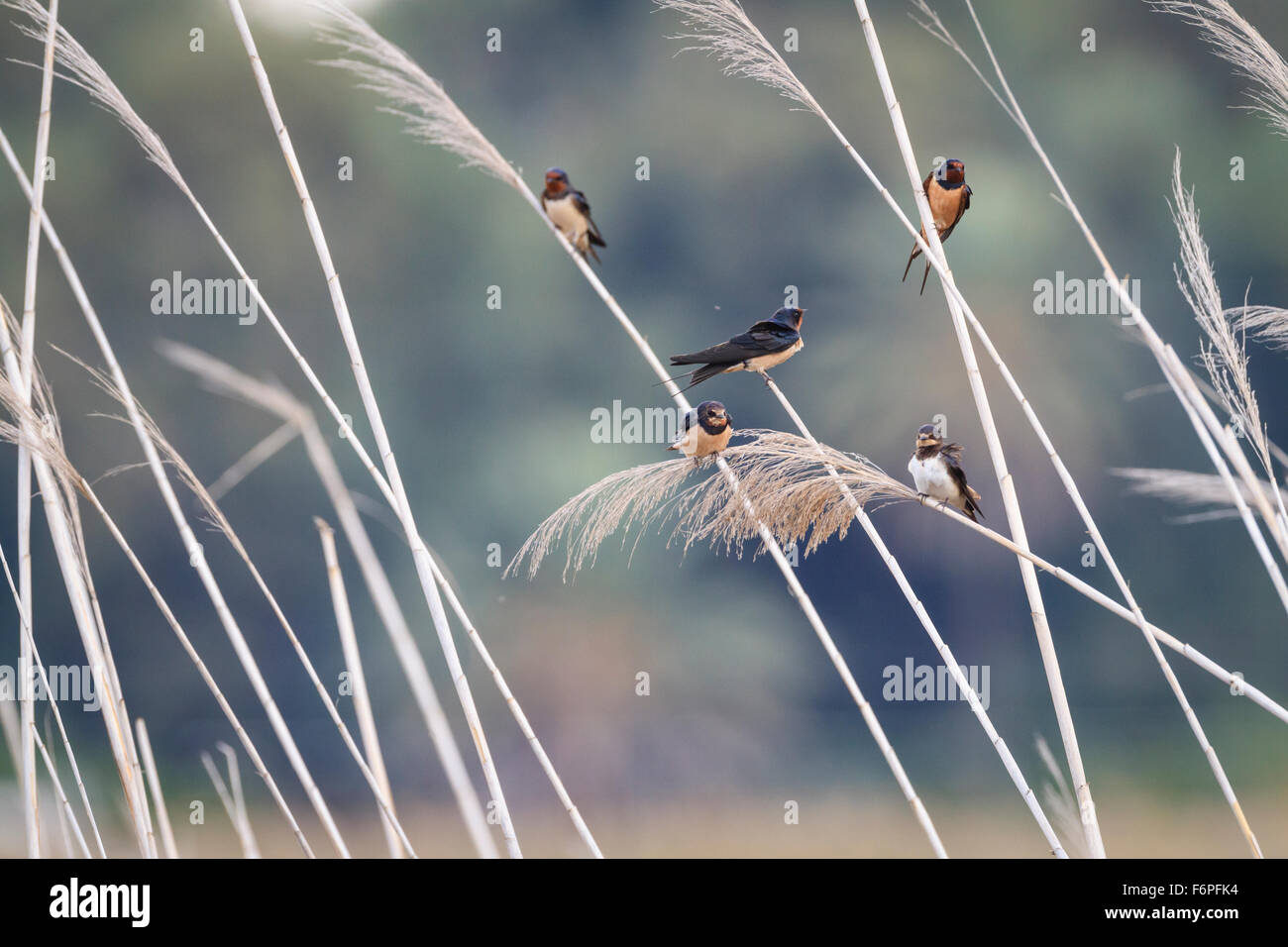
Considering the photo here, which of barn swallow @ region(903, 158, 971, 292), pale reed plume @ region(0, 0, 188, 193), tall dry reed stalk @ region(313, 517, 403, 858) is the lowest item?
tall dry reed stalk @ region(313, 517, 403, 858)

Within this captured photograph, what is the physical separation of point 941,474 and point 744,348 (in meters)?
0.53

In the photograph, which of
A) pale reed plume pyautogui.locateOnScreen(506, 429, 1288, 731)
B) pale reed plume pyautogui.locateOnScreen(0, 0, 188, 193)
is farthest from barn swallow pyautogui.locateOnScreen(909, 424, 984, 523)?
pale reed plume pyautogui.locateOnScreen(0, 0, 188, 193)

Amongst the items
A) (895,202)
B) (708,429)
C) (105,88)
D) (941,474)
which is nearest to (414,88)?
(105,88)

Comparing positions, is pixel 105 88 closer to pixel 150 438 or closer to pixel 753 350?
pixel 150 438

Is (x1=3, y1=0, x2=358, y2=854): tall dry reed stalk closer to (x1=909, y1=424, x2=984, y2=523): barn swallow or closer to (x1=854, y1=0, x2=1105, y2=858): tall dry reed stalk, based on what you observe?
(x1=854, y1=0, x2=1105, y2=858): tall dry reed stalk

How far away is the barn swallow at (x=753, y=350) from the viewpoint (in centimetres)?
207

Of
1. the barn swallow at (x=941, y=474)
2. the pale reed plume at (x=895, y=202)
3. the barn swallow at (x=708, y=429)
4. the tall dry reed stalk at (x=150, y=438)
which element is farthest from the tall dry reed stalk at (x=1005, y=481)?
the tall dry reed stalk at (x=150, y=438)

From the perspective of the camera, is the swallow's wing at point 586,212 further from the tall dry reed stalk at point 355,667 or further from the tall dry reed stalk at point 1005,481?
the tall dry reed stalk at point 355,667

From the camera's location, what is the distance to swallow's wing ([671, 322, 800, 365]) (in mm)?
2051

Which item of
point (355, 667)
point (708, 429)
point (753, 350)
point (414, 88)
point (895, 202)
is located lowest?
point (355, 667)

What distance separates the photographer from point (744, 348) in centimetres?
213
